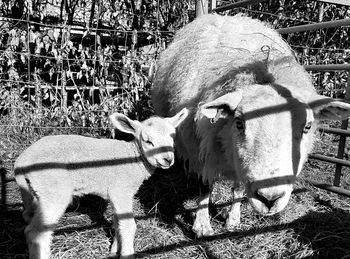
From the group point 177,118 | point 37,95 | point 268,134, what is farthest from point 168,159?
point 37,95

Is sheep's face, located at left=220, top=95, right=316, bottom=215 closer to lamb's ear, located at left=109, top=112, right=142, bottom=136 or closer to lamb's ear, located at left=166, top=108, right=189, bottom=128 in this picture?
lamb's ear, located at left=166, top=108, right=189, bottom=128

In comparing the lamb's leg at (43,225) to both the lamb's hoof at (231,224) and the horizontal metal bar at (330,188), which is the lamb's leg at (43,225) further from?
the horizontal metal bar at (330,188)

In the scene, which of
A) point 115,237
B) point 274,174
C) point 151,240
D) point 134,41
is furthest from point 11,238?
point 134,41

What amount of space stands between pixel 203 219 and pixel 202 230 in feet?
0.36

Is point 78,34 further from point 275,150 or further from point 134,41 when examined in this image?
point 275,150

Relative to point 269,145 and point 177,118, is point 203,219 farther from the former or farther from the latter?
point 269,145

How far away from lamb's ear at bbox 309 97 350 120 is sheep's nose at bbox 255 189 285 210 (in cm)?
73

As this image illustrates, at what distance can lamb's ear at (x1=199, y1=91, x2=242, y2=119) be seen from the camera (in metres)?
2.52

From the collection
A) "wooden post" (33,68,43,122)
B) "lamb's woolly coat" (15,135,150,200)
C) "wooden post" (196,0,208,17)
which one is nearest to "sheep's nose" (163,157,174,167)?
"lamb's woolly coat" (15,135,150,200)

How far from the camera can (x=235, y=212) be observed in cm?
348

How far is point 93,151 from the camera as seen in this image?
2.87 metres

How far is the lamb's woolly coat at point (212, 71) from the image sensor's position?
2.88m

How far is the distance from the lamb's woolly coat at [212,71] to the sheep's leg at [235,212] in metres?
0.43

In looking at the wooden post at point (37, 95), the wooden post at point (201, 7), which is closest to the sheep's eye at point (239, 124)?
the wooden post at point (201, 7)
